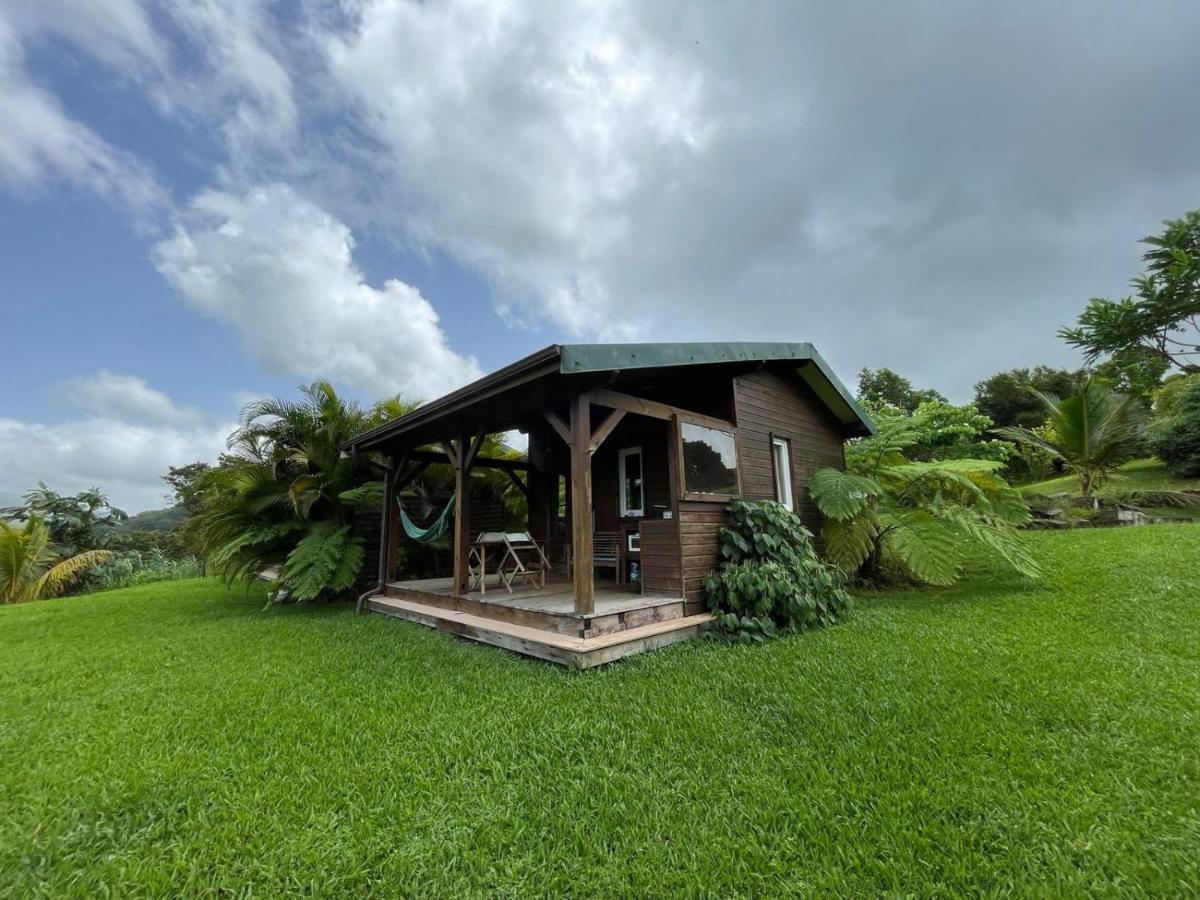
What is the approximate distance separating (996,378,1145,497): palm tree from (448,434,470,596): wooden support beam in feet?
42.6

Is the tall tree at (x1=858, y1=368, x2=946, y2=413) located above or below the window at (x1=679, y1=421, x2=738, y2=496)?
above

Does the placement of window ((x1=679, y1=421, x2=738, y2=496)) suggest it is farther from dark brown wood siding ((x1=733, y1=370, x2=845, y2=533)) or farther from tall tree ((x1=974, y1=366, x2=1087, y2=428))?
tall tree ((x1=974, y1=366, x2=1087, y2=428))

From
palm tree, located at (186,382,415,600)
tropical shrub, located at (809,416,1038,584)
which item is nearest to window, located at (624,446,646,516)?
tropical shrub, located at (809,416,1038,584)

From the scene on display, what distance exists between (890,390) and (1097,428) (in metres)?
12.5

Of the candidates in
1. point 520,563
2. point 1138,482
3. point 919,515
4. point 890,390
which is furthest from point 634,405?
point 890,390

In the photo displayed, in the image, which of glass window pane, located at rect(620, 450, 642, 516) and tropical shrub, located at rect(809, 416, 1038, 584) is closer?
tropical shrub, located at rect(809, 416, 1038, 584)

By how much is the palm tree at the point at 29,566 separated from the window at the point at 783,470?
51.7ft

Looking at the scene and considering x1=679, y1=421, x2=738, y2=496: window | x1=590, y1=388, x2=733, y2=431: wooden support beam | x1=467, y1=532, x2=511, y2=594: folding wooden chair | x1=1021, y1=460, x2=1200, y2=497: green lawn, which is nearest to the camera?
x1=590, y1=388, x2=733, y2=431: wooden support beam

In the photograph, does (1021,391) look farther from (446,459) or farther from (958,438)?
(446,459)

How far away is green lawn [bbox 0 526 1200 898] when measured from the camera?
173 cm

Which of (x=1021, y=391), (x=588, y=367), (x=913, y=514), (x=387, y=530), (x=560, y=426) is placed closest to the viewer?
(x=588, y=367)

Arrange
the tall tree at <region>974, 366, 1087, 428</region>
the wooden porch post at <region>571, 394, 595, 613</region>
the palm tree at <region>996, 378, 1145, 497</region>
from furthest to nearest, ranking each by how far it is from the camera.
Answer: the tall tree at <region>974, 366, 1087, 428</region> → the palm tree at <region>996, 378, 1145, 497</region> → the wooden porch post at <region>571, 394, 595, 613</region>

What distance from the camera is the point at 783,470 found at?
7152mm

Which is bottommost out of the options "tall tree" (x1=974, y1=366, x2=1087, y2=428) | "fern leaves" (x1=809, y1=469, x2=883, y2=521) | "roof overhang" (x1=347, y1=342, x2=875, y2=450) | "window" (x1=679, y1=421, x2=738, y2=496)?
"fern leaves" (x1=809, y1=469, x2=883, y2=521)
